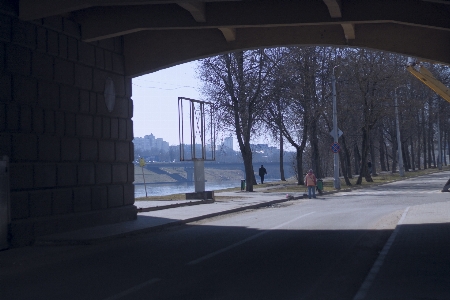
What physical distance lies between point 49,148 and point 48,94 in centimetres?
138

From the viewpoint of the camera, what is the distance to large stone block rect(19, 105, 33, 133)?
13.5 meters

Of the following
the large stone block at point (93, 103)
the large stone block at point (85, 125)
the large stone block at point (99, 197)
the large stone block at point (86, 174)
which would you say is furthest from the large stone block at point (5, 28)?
the large stone block at point (99, 197)

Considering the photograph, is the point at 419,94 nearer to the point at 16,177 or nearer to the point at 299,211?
the point at 299,211

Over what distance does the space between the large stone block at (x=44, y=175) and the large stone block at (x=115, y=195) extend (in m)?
3.04

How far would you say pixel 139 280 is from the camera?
9195 mm

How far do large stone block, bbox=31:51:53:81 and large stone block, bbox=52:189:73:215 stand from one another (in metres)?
2.98

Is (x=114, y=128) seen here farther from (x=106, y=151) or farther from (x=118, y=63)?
(x=118, y=63)

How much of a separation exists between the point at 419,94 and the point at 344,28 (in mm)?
41995

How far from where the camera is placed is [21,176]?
530 inches

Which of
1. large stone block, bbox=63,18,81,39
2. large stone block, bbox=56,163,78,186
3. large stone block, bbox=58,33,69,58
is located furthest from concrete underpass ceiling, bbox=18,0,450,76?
large stone block, bbox=56,163,78,186

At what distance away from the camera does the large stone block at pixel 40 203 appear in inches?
544

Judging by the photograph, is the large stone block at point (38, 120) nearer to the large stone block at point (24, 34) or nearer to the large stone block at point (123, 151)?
the large stone block at point (24, 34)

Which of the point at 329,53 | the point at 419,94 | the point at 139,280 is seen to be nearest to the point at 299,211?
the point at 139,280

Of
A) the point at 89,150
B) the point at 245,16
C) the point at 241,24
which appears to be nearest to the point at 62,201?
the point at 89,150
